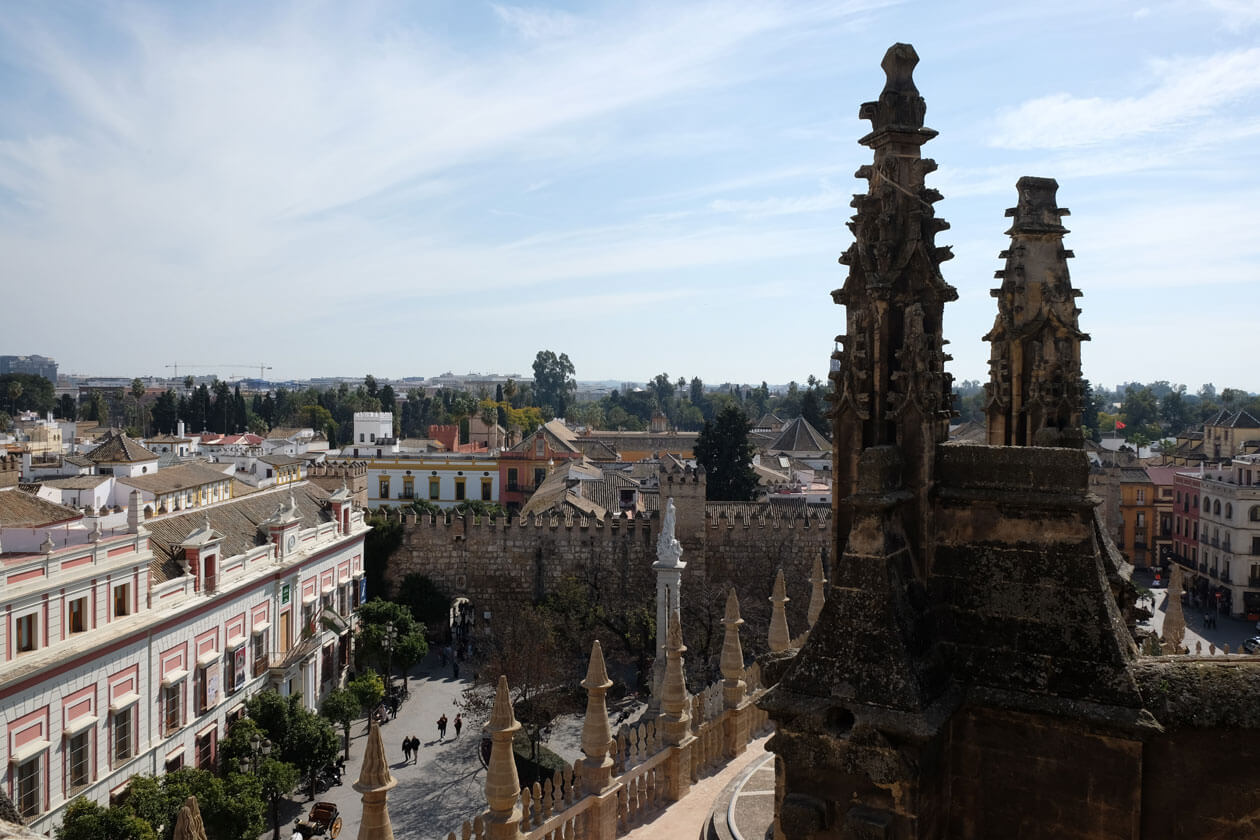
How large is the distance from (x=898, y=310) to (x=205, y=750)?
64.7ft

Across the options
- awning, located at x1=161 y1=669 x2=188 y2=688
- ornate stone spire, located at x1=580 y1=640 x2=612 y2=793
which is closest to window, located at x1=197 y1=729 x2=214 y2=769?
awning, located at x1=161 y1=669 x2=188 y2=688

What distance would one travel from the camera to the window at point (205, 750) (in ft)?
64.8

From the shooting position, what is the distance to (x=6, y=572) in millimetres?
14828

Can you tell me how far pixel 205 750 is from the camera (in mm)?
20000

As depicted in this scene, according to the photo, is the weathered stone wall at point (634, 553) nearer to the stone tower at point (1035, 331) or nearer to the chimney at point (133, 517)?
the chimney at point (133, 517)

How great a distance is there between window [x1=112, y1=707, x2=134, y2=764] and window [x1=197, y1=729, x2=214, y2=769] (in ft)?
7.87

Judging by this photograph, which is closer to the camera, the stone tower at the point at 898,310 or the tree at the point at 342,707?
the stone tower at the point at 898,310

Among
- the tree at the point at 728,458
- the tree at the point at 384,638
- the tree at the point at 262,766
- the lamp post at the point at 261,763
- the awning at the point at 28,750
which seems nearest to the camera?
the awning at the point at 28,750

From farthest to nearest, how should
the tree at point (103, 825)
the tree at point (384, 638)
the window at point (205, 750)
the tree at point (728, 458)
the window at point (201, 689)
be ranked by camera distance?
the tree at point (728, 458)
the tree at point (384, 638)
the window at point (205, 750)
the window at point (201, 689)
the tree at point (103, 825)

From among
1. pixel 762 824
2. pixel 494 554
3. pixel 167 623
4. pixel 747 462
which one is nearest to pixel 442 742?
pixel 167 623

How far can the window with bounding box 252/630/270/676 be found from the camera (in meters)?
22.4

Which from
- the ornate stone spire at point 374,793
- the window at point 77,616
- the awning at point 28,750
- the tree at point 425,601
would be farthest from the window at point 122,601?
the ornate stone spire at point 374,793

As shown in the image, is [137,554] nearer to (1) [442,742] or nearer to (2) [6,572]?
(2) [6,572]

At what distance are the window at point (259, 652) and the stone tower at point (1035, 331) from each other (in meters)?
19.6
